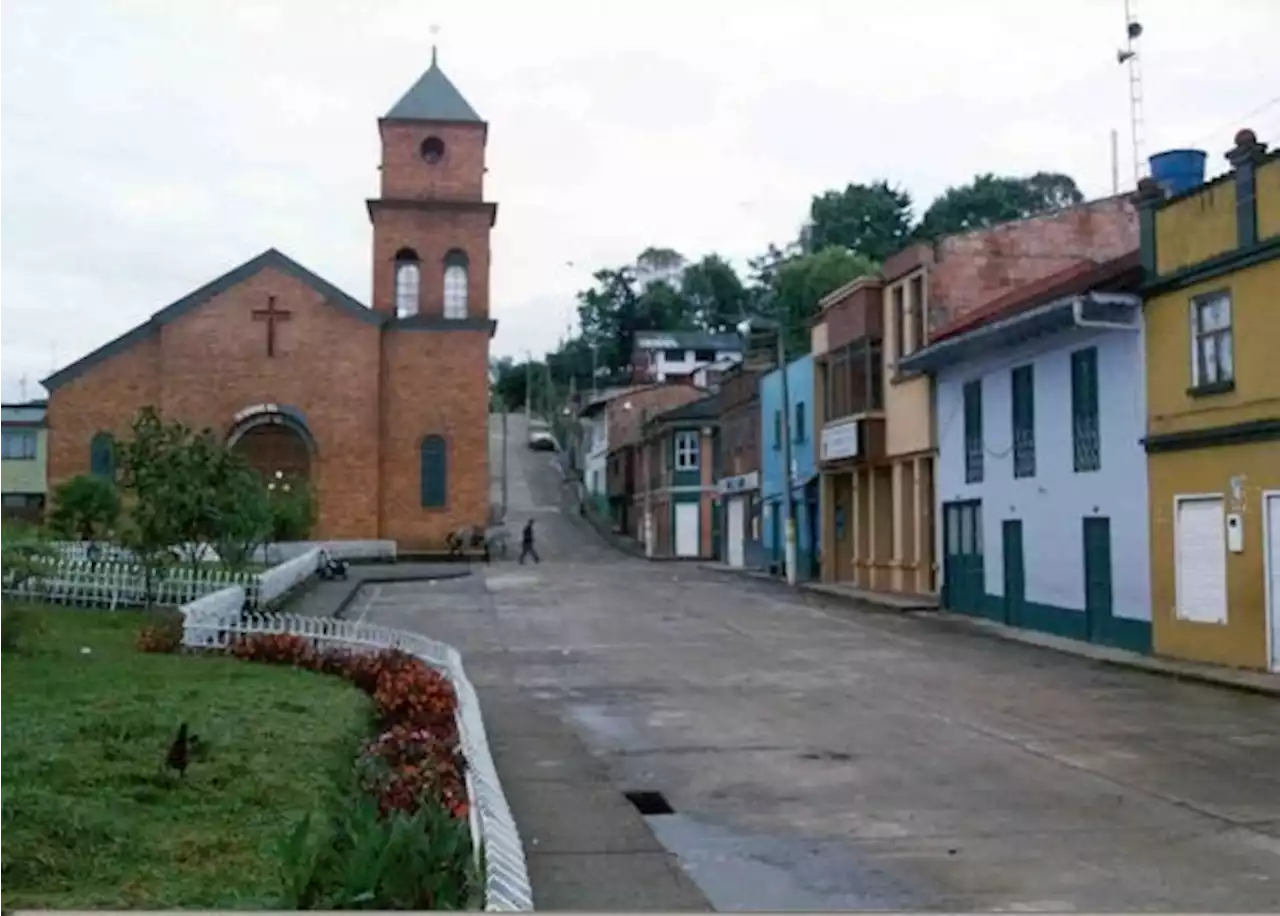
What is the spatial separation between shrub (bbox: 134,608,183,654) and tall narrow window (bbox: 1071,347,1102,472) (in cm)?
1287

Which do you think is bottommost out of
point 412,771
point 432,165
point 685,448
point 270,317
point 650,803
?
point 650,803

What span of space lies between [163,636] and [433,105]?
36916 mm

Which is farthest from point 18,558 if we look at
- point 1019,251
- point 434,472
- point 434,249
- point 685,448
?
point 685,448

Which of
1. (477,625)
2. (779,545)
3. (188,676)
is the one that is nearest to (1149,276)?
(477,625)

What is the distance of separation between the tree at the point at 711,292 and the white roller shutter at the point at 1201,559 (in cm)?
9014

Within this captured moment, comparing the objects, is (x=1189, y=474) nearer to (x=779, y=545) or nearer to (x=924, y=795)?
(x=924, y=795)

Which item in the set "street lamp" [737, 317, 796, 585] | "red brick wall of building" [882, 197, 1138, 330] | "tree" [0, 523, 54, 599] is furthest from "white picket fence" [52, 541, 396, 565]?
"red brick wall of building" [882, 197, 1138, 330]

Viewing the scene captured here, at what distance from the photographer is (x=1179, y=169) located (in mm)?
22750

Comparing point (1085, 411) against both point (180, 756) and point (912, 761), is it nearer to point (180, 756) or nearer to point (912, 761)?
point (912, 761)

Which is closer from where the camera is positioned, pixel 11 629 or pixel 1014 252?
pixel 11 629

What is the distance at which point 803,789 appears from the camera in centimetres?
996

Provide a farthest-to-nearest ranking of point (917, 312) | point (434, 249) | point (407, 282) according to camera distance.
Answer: point (407, 282) → point (434, 249) → point (917, 312)

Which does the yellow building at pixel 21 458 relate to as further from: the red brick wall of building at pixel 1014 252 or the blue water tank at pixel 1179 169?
the blue water tank at pixel 1179 169

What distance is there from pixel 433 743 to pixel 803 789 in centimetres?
255
